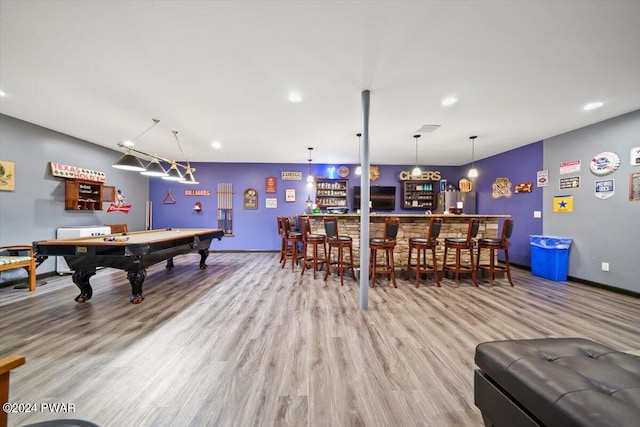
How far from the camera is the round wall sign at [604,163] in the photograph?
393 centimetres

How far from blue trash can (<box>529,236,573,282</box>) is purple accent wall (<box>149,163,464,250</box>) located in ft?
15.3

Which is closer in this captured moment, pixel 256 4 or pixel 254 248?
pixel 256 4

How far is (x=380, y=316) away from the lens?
9.41 feet

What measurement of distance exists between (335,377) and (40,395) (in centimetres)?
206

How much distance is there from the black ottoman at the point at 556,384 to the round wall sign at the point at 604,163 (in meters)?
4.59

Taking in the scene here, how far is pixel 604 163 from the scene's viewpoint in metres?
4.05

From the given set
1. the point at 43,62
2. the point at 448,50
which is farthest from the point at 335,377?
the point at 43,62

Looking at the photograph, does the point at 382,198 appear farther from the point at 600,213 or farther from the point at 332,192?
→ the point at 600,213

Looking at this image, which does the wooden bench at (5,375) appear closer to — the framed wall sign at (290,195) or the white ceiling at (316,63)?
the white ceiling at (316,63)

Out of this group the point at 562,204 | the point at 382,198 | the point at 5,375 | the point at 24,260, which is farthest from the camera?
the point at 382,198

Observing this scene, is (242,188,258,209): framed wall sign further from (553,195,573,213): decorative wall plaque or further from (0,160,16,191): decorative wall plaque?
(553,195,573,213): decorative wall plaque

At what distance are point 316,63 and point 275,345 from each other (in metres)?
2.97

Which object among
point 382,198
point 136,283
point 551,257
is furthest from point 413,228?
point 136,283

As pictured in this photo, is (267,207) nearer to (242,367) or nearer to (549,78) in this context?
(242,367)
